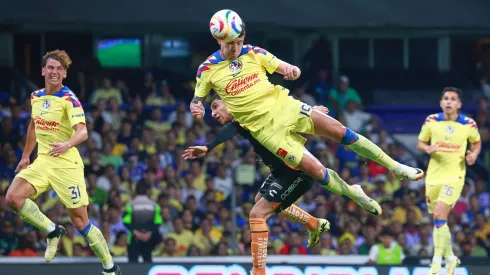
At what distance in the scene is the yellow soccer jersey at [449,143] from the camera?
15.5 m

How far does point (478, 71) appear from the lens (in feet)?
79.6

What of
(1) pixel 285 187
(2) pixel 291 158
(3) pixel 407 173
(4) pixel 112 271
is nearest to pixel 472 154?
(3) pixel 407 173

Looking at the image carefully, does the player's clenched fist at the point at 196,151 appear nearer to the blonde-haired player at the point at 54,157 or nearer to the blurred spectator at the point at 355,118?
the blonde-haired player at the point at 54,157

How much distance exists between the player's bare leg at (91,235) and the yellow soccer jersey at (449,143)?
481cm

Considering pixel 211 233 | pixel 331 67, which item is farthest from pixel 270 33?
pixel 211 233

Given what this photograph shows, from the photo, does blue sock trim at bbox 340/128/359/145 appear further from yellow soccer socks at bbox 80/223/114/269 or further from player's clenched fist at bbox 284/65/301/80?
yellow soccer socks at bbox 80/223/114/269

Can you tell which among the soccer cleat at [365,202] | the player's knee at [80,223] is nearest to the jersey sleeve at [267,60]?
the soccer cleat at [365,202]

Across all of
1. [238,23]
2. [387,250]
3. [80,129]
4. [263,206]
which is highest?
[238,23]

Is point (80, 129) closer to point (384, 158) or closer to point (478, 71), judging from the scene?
point (384, 158)

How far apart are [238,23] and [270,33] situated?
35.4 ft

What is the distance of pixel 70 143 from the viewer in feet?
41.3

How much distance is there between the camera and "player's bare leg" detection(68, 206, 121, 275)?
43.1 ft

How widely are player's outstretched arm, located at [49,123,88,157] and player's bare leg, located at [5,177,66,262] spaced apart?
0.54m

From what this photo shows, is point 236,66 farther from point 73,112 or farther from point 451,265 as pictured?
point 451,265
